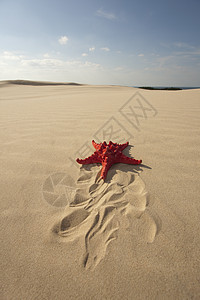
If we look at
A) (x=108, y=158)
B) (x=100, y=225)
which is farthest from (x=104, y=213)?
(x=108, y=158)

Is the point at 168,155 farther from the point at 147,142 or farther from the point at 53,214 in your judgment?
the point at 53,214

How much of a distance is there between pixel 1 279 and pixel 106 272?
0.65 m

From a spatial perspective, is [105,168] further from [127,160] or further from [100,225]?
[100,225]

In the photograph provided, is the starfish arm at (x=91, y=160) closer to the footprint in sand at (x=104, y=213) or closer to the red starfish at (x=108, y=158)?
the red starfish at (x=108, y=158)

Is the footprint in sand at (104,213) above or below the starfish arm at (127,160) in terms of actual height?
below

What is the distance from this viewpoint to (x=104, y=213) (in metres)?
1.29

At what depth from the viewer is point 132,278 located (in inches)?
36.7

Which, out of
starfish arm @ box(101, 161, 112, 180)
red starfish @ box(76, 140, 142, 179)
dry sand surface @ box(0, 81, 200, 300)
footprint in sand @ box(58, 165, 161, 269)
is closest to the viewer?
dry sand surface @ box(0, 81, 200, 300)

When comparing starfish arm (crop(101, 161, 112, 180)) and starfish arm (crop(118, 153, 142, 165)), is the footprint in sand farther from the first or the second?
starfish arm (crop(118, 153, 142, 165))

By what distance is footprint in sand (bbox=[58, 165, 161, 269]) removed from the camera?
3.65 ft

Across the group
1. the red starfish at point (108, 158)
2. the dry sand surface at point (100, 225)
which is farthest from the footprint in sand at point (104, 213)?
the red starfish at point (108, 158)

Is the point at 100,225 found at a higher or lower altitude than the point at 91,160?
lower

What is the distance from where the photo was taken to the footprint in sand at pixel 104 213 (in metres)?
1.11

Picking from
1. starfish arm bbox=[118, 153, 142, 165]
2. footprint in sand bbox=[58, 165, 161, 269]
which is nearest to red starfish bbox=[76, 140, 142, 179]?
starfish arm bbox=[118, 153, 142, 165]
